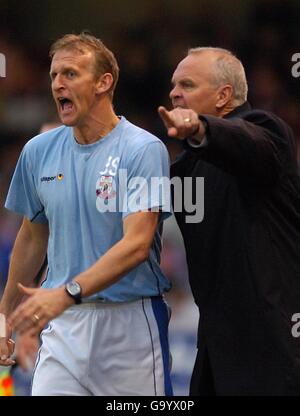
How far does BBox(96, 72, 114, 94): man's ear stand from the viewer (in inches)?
184

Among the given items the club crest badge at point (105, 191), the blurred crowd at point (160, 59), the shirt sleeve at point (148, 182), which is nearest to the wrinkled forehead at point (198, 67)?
the shirt sleeve at point (148, 182)

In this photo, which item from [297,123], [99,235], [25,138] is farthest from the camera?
[25,138]

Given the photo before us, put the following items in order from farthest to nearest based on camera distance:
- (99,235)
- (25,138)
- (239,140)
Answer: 1. (25,138)
2. (99,235)
3. (239,140)

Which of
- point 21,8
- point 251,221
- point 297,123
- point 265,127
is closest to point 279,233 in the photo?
point 251,221

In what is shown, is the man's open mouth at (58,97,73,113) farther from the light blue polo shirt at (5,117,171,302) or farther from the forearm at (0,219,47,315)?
the forearm at (0,219,47,315)

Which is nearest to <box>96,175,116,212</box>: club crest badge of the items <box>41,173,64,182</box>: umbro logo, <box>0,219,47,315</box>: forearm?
<box>41,173,64,182</box>: umbro logo

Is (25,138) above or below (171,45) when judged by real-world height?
below

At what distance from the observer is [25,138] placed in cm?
891

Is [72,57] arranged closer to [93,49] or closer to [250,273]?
[93,49]

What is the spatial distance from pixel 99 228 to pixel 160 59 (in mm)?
4785

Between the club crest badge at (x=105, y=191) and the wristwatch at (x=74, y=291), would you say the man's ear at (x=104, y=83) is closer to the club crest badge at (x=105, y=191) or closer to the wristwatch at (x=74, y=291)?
the club crest badge at (x=105, y=191)

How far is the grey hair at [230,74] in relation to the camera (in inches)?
195

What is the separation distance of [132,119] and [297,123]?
1.30 metres

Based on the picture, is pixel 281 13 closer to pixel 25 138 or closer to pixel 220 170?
pixel 25 138
